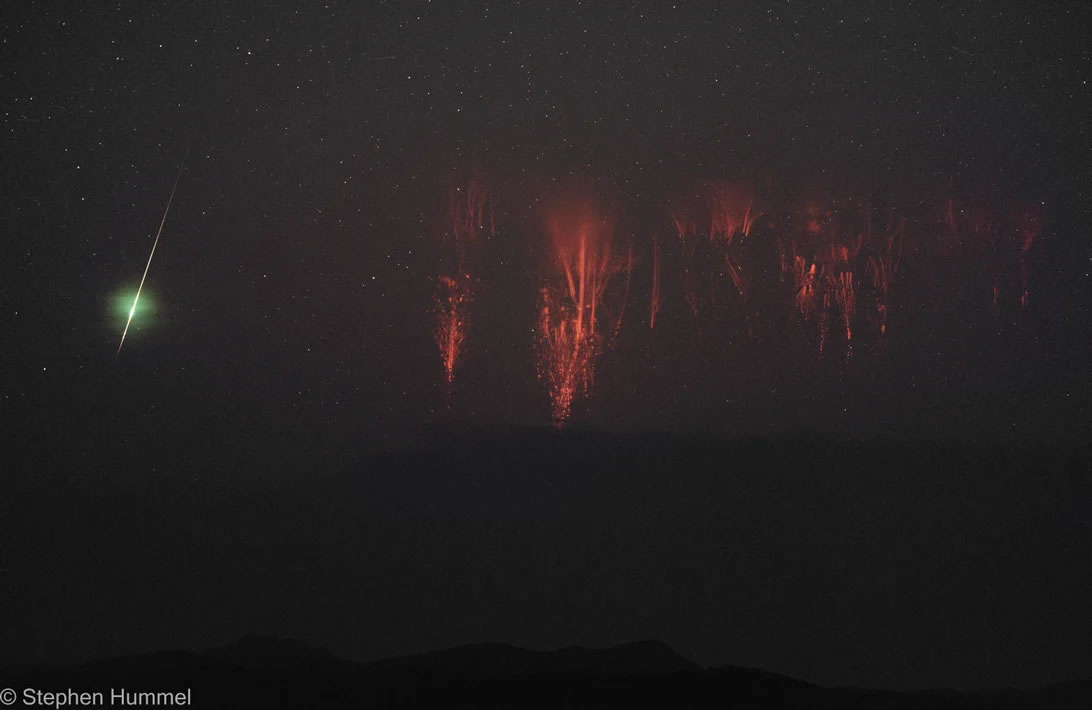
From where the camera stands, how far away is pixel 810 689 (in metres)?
8.89

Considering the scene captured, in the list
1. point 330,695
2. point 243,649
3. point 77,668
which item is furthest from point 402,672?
point 77,668

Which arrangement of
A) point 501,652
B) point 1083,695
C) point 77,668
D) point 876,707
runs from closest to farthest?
point 876,707 → point 1083,695 → point 77,668 → point 501,652

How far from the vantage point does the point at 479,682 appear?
9414 millimetres

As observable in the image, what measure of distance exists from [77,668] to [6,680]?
28.4 inches

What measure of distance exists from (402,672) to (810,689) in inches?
174

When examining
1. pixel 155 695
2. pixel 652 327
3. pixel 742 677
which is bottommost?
pixel 155 695

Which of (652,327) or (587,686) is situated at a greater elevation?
(652,327)

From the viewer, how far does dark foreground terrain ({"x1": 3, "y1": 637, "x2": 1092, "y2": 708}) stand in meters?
8.60

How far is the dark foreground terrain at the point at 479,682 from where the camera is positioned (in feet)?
28.2

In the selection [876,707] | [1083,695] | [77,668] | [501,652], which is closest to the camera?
[876,707]

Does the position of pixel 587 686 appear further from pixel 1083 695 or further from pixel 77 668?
pixel 77 668

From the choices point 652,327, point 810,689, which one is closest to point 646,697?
point 810,689

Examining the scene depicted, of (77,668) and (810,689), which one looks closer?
(810,689)

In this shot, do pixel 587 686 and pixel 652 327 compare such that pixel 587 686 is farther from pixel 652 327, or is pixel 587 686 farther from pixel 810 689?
pixel 652 327
